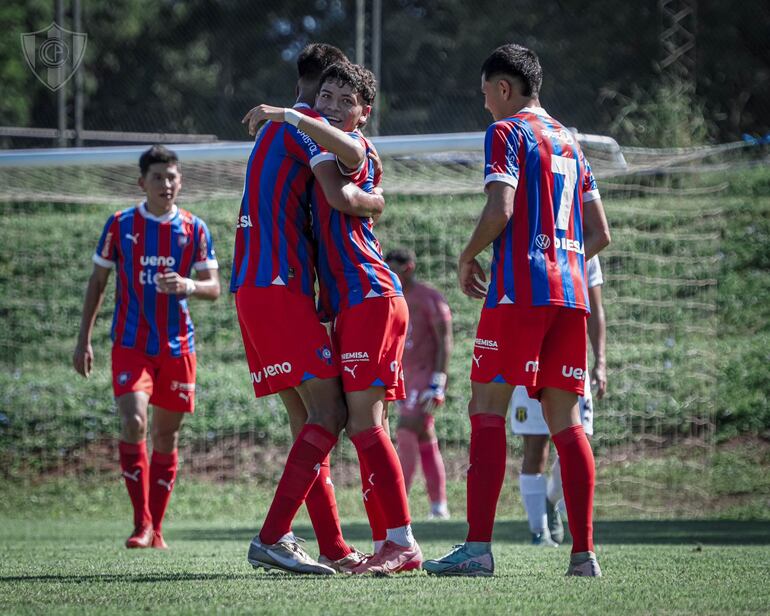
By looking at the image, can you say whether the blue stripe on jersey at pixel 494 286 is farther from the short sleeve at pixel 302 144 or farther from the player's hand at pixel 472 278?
the short sleeve at pixel 302 144

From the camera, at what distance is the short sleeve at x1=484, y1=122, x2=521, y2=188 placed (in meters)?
4.65

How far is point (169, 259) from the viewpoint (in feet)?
24.9

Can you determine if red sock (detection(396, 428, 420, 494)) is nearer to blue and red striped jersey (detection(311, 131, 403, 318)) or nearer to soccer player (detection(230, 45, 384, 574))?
soccer player (detection(230, 45, 384, 574))

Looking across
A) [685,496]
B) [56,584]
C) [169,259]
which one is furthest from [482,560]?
[685,496]

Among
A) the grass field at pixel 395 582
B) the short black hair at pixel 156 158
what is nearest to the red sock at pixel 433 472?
the grass field at pixel 395 582

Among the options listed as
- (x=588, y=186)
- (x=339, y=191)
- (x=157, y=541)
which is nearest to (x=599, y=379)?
(x=588, y=186)

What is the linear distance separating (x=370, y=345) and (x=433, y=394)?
582 cm

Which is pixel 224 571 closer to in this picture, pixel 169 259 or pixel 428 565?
pixel 428 565

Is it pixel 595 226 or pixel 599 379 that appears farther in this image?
pixel 599 379

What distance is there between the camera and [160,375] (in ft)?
24.5

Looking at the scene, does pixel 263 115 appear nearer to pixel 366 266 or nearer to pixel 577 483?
pixel 366 266

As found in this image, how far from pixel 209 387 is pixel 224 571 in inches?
329

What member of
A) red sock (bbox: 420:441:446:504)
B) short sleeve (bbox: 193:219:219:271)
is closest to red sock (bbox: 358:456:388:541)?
short sleeve (bbox: 193:219:219:271)

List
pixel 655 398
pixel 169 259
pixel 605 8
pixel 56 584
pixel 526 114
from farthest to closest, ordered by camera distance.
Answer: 1. pixel 605 8
2. pixel 655 398
3. pixel 169 259
4. pixel 526 114
5. pixel 56 584
